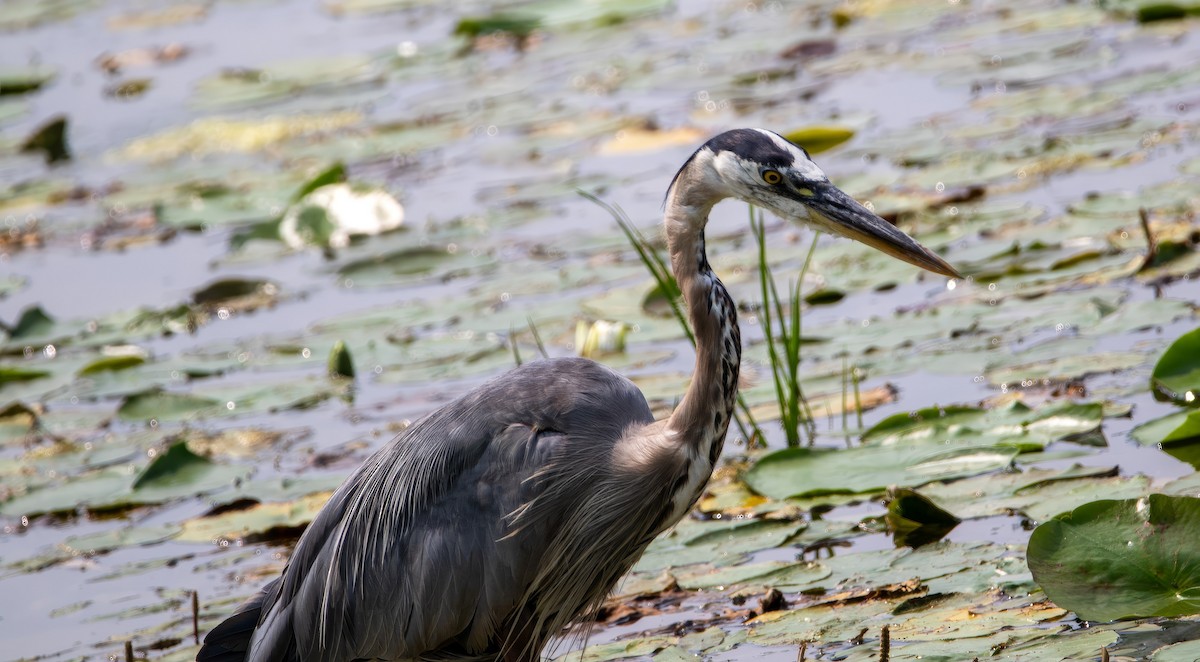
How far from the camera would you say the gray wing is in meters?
3.63

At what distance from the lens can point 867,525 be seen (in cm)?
415

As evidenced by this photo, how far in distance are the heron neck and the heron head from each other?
121 mm

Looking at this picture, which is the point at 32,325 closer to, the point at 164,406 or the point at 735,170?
the point at 164,406

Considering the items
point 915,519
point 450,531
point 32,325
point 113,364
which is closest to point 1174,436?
point 915,519

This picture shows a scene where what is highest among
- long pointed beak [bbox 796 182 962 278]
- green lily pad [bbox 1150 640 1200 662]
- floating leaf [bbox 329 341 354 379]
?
long pointed beak [bbox 796 182 962 278]

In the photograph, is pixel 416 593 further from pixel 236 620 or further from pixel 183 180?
pixel 183 180

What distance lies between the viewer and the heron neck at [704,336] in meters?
3.43

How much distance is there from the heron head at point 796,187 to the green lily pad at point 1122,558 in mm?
635

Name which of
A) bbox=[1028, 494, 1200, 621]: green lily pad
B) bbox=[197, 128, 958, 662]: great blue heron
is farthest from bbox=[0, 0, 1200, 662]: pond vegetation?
bbox=[197, 128, 958, 662]: great blue heron

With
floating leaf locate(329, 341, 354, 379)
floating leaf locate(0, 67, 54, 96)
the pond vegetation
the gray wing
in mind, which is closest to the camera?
the gray wing

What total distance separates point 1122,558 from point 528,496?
4.42ft

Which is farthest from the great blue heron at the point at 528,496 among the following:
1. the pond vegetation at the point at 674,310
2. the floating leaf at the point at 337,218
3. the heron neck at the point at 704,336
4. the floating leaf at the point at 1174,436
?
the floating leaf at the point at 337,218

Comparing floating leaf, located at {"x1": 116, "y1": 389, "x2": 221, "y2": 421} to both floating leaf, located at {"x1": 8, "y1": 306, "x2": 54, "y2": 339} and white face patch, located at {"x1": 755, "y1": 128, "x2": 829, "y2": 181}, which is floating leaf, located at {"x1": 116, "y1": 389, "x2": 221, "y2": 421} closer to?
floating leaf, located at {"x1": 8, "y1": 306, "x2": 54, "y2": 339}

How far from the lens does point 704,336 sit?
3.44 metres
